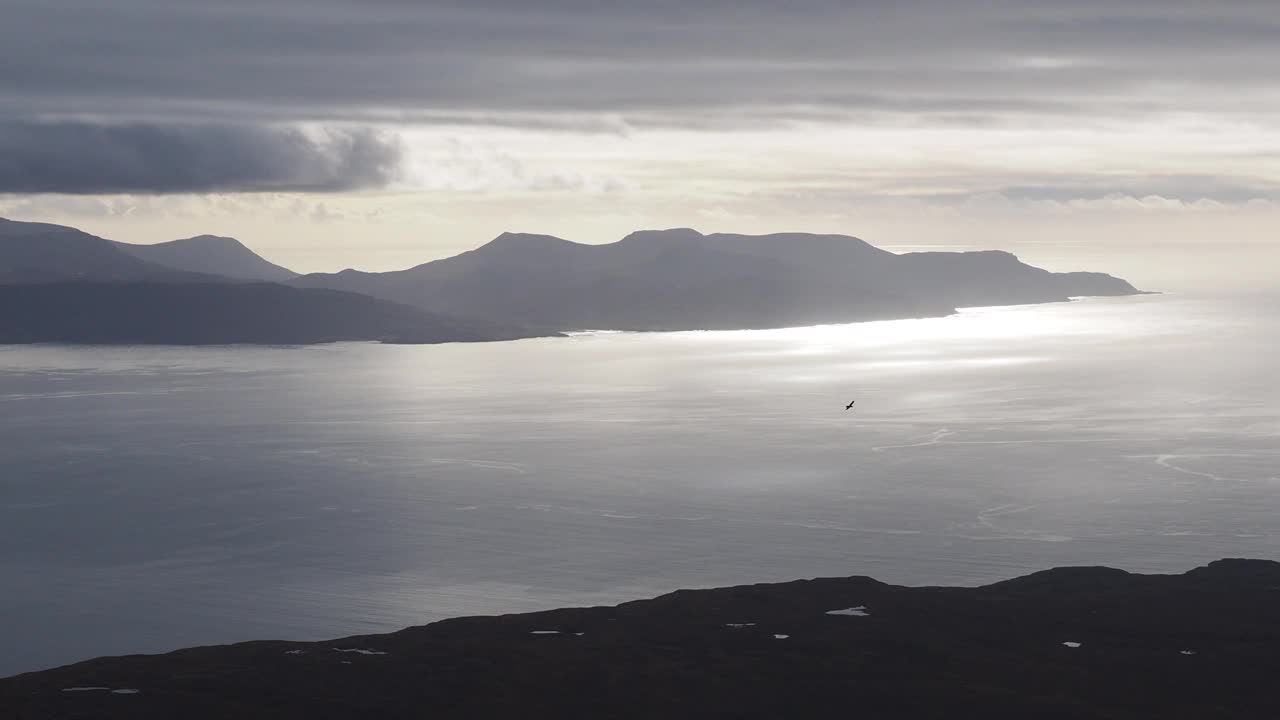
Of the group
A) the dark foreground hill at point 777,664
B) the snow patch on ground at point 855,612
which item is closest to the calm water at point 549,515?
the dark foreground hill at point 777,664

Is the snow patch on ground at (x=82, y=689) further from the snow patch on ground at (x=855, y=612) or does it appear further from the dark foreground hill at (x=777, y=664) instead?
the snow patch on ground at (x=855, y=612)

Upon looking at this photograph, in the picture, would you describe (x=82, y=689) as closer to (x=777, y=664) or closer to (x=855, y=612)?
(x=777, y=664)

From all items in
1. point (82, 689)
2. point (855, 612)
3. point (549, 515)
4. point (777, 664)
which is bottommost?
point (777, 664)

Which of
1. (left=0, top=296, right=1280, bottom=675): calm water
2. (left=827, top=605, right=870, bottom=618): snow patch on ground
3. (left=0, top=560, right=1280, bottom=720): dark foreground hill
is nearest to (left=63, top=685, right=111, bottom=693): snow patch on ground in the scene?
(left=0, top=560, right=1280, bottom=720): dark foreground hill

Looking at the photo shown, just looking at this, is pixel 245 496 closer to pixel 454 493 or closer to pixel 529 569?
pixel 454 493

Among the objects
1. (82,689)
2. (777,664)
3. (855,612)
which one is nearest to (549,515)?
(855,612)

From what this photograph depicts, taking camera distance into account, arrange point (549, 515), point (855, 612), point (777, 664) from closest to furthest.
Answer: point (777, 664), point (855, 612), point (549, 515)

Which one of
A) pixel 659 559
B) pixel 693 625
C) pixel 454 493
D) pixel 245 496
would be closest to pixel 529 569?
pixel 659 559

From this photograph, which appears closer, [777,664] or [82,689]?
[82,689]
